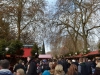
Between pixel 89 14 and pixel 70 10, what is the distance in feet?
9.98

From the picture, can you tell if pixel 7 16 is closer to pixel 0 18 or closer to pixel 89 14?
pixel 0 18

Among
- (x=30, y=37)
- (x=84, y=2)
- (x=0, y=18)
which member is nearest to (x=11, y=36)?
(x=30, y=37)

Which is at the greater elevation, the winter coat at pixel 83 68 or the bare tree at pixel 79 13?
the bare tree at pixel 79 13

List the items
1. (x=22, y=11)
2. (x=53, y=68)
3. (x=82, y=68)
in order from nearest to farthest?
(x=53, y=68), (x=82, y=68), (x=22, y=11)

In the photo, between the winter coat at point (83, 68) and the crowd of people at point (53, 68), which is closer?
the crowd of people at point (53, 68)

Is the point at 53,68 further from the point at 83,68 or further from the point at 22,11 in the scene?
the point at 22,11

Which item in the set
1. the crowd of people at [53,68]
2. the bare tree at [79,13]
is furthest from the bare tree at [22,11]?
the crowd of people at [53,68]

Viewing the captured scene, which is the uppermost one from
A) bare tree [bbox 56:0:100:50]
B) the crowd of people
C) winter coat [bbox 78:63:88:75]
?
bare tree [bbox 56:0:100:50]

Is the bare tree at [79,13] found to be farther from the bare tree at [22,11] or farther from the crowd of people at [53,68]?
the crowd of people at [53,68]

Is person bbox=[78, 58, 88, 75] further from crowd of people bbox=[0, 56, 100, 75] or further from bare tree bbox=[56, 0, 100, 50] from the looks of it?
bare tree bbox=[56, 0, 100, 50]

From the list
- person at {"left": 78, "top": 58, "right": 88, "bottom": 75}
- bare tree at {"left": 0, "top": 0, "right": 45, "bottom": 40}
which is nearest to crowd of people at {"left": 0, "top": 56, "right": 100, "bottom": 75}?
person at {"left": 78, "top": 58, "right": 88, "bottom": 75}

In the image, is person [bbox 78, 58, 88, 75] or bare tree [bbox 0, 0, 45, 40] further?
bare tree [bbox 0, 0, 45, 40]

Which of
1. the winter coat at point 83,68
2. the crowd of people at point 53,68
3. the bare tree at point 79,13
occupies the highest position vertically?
the bare tree at point 79,13

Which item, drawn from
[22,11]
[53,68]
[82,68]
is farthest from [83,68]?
[22,11]
